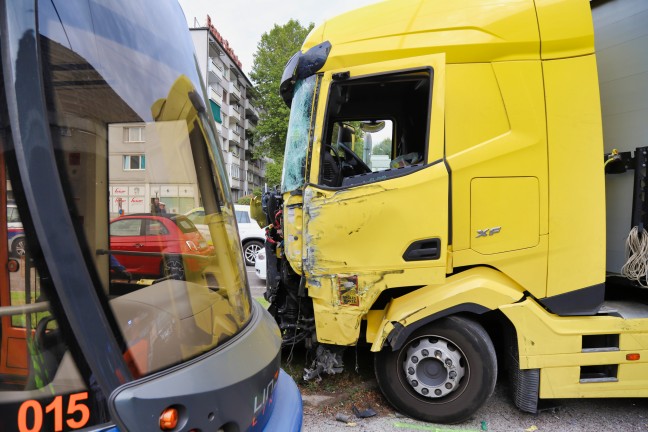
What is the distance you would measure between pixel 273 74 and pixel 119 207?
1224 inches

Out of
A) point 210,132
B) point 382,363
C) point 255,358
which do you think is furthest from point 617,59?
point 255,358

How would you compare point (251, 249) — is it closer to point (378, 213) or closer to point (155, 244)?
point (378, 213)

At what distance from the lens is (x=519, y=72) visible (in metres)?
2.73

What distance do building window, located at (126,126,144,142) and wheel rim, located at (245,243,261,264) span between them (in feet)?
30.6

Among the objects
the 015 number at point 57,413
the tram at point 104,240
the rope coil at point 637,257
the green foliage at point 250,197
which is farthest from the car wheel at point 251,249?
the 015 number at point 57,413

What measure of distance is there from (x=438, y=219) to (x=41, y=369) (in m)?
2.29

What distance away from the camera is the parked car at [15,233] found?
1.00 metres

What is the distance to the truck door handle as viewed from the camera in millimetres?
2715

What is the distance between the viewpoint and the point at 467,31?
273cm

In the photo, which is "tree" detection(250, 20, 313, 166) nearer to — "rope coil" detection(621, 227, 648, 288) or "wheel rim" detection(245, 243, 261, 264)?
"wheel rim" detection(245, 243, 261, 264)

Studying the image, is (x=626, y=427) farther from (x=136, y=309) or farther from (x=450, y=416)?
(x=136, y=309)

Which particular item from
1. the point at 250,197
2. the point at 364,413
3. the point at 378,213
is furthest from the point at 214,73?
the point at 364,413

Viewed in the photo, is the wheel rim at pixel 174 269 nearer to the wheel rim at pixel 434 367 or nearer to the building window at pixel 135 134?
the building window at pixel 135 134

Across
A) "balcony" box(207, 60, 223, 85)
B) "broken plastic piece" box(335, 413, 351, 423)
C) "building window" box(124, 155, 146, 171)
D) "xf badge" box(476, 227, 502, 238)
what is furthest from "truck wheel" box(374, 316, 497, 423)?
"balcony" box(207, 60, 223, 85)
